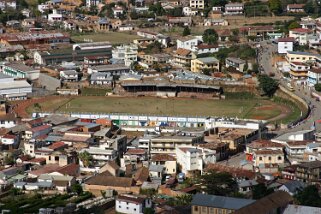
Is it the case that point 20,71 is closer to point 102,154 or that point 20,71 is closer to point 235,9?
point 102,154

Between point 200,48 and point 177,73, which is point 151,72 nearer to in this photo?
point 177,73

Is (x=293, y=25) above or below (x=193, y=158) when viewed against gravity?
above

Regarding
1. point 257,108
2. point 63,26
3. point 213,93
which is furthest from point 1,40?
point 257,108

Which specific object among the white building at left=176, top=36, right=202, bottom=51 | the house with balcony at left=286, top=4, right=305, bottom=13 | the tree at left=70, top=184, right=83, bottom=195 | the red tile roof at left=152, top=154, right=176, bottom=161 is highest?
the house with balcony at left=286, top=4, right=305, bottom=13

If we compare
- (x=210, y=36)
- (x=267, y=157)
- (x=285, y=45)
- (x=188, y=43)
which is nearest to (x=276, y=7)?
(x=210, y=36)

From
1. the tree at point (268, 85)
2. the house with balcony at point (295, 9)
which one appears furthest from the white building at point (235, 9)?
the tree at point (268, 85)

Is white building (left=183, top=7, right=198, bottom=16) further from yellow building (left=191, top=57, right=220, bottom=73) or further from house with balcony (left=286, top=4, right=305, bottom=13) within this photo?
yellow building (left=191, top=57, right=220, bottom=73)

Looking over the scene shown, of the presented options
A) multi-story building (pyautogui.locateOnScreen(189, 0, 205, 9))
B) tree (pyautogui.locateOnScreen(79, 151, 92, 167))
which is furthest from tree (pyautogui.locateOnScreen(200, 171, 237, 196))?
multi-story building (pyautogui.locateOnScreen(189, 0, 205, 9))
